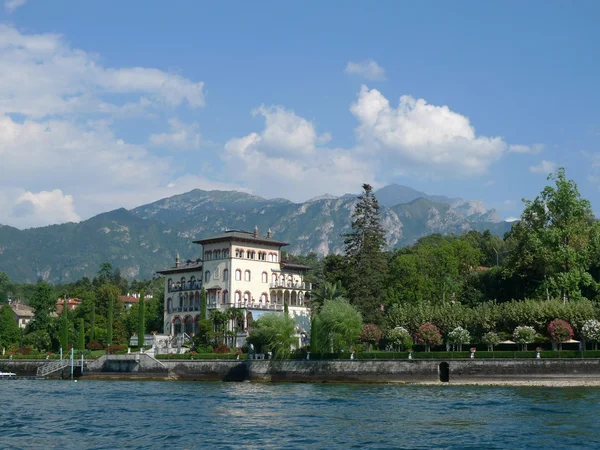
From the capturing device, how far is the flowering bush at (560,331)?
2440 inches

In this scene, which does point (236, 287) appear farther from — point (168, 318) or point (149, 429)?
point (149, 429)

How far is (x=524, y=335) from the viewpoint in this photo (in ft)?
208

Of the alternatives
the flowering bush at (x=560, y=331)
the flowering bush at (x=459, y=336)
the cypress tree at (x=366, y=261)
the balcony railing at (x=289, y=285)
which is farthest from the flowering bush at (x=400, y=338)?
the balcony railing at (x=289, y=285)

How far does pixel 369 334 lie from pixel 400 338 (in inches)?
147

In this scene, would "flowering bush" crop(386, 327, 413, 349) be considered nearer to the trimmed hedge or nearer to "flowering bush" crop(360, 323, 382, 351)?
"flowering bush" crop(360, 323, 382, 351)

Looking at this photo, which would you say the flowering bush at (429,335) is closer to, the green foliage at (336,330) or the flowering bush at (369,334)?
the flowering bush at (369,334)

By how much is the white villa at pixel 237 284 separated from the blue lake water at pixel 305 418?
3711cm

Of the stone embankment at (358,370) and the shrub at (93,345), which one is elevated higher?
the shrub at (93,345)

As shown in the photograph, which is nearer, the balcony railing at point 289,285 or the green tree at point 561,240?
the green tree at point 561,240

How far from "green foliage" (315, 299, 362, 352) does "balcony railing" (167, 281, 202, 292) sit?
33.3m

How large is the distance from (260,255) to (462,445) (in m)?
69.4

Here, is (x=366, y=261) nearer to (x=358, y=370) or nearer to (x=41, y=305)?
(x=358, y=370)

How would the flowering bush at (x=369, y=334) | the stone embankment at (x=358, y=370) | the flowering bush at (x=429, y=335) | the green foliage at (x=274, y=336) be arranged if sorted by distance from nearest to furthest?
the stone embankment at (x=358, y=370), the flowering bush at (x=429, y=335), the green foliage at (x=274, y=336), the flowering bush at (x=369, y=334)

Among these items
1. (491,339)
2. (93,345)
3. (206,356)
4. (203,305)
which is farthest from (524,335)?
(93,345)
